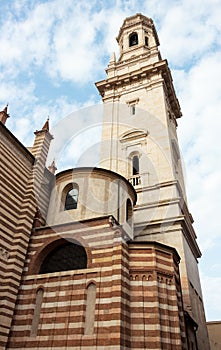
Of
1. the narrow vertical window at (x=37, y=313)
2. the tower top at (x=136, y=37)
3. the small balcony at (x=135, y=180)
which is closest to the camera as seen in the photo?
the narrow vertical window at (x=37, y=313)

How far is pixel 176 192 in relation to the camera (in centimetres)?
1911

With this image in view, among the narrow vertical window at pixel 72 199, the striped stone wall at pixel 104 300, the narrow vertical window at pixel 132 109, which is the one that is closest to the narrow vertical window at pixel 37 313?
the striped stone wall at pixel 104 300

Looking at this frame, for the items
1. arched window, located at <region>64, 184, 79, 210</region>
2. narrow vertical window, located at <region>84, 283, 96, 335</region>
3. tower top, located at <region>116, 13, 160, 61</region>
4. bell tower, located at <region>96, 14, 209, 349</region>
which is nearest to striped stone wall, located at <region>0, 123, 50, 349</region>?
arched window, located at <region>64, 184, 79, 210</region>

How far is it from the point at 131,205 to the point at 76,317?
6743 mm

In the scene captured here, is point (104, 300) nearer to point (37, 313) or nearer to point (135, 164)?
point (37, 313)

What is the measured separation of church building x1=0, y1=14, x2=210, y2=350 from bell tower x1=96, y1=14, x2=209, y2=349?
0.12 metres

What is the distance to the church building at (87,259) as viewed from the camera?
10.2 m

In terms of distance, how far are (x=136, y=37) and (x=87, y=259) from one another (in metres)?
29.3

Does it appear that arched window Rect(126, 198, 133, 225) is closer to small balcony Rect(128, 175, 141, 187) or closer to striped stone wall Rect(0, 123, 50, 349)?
striped stone wall Rect(0, 123, 50, 349)

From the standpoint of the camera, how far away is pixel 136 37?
112 feet

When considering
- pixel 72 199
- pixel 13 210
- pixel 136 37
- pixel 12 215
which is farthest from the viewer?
pixel 136 37

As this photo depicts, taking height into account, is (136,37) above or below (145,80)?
above

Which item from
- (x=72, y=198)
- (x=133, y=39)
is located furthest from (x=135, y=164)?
(x=133, y=39)

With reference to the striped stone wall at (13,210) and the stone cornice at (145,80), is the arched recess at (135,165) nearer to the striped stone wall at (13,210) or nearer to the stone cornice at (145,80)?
the stone cornice at (145,80)
